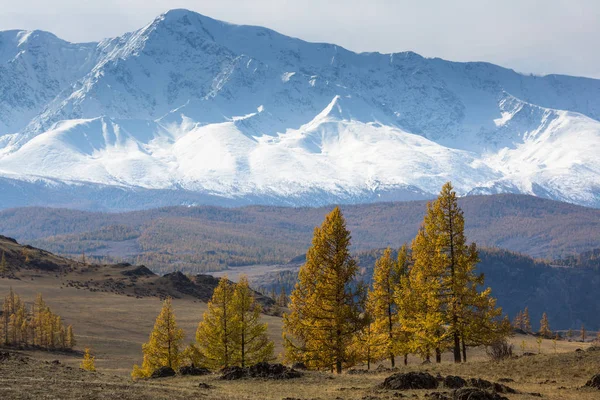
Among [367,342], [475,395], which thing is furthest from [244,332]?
[475,395]

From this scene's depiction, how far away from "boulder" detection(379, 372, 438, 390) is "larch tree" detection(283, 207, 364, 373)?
495 inches

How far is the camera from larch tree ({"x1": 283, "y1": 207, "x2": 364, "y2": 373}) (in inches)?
2137

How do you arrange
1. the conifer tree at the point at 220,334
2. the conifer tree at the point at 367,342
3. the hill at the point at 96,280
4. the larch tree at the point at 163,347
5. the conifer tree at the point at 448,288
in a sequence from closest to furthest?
the conifer tree at the point at 448,288, the conifer tree at the point at 367,342, the conifer tree at the point at 220,334, the larch tree at the point at 163,347, the hill at the point at 96,280

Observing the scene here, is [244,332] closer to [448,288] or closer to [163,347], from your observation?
[163,347]

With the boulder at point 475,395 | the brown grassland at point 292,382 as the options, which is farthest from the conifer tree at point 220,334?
the boulder at point 475,395

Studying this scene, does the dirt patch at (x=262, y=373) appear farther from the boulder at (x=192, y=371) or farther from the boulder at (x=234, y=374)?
the boulder at (x=192, y=371)

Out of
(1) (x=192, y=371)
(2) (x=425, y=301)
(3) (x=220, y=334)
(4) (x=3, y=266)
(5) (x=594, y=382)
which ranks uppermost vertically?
(4) (x=3, y=266)

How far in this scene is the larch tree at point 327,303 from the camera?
54281 millimetres

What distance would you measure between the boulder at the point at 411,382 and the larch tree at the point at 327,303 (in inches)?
495

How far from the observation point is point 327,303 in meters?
54.3

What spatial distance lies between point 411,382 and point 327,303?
45.1 ft

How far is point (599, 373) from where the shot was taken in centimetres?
4162

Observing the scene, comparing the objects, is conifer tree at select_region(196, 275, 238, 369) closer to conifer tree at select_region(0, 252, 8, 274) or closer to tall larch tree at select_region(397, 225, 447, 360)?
tall larch tree at select_region(397, 225, 447, 360)

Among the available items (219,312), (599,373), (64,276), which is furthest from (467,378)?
(64,276)
